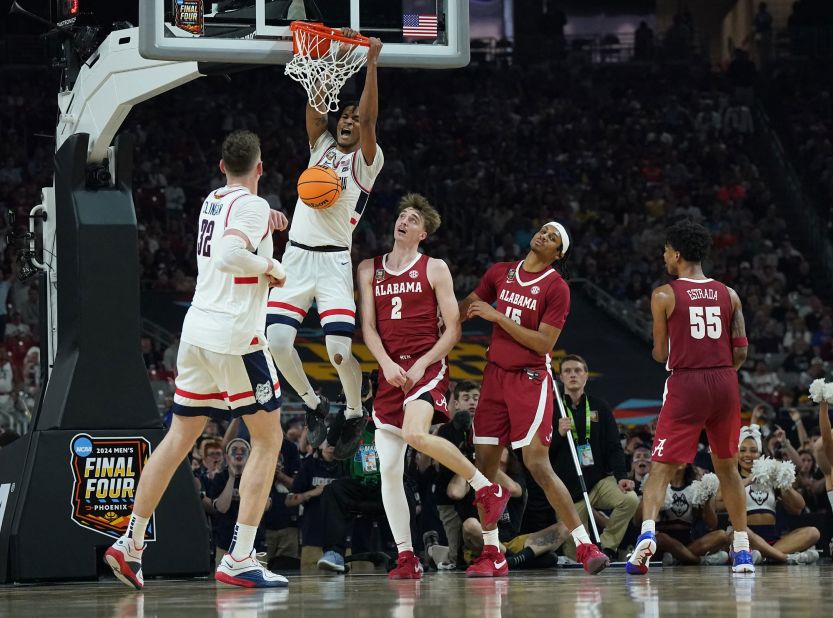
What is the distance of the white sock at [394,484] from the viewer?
9.82m

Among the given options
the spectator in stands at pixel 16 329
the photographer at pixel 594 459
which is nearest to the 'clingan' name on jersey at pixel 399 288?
the photographer at pixel 594 459

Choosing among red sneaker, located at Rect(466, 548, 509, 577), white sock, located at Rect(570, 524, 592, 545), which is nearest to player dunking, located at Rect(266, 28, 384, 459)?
red sneaker, located at Rect(466, 548, 509, 577)

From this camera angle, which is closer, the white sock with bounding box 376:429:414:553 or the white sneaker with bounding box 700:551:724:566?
the white sock with bounding box 376:429:414:553

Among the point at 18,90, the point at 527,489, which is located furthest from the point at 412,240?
the point at 18,90

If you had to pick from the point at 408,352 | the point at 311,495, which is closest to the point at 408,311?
the point at 408,352

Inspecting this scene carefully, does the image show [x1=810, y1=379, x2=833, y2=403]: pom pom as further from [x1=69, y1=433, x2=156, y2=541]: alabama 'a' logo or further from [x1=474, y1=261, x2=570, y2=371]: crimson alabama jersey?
[x1=69, y1=433, x2=156, y2=541]: alabama 'a' logo

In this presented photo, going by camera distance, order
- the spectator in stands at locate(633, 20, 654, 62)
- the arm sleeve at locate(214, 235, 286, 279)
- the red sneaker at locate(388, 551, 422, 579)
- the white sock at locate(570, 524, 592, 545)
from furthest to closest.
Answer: the spectator in stands at locate(633, 20, 654, 62) → the white sock at locate(570, 524, 592, 545) → the red sneaker at locate(388, 551, 422, 579) → the arm sleeve at locate(214, 235, 286, 279)

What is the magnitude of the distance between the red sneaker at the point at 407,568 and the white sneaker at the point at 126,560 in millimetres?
2005

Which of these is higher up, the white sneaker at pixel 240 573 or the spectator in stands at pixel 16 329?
the spectator in stands at pixel 16 329

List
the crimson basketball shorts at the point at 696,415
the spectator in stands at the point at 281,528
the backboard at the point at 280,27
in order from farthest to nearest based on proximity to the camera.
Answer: the spectator in stands at the point at 281,528
the crimson basketball shorts at the point at 696,415
the backboard at the point at 280,27

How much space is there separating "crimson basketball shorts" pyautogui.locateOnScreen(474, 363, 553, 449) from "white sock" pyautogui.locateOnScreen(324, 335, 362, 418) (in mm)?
930

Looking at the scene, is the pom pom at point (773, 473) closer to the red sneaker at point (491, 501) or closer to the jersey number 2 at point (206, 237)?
the red sneaker at point (491, 501)

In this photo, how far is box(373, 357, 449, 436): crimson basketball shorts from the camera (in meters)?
9.71

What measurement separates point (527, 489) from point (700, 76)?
2213 cm
